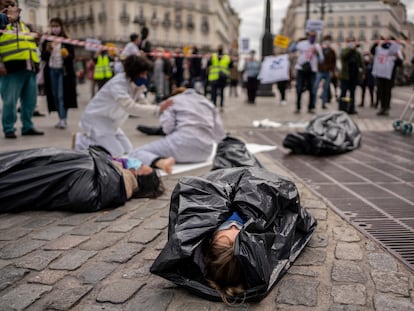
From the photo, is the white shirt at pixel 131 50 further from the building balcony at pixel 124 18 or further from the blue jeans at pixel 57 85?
the building balcony at pixel 124 18

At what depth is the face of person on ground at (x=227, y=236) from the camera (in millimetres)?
2424

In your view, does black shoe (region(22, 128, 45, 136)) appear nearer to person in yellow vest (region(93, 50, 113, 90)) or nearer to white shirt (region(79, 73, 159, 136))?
white shirt (region(79, 73, 159, 136))

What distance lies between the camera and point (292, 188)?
308 cm

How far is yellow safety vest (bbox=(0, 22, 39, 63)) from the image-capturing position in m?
6.62

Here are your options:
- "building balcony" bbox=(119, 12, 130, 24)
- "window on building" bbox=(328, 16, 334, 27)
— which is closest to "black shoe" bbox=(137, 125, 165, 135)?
"building balcony" bbox=(119, 12, 130, 24)

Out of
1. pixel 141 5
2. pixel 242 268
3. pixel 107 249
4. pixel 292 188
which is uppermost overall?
pixel 141 5

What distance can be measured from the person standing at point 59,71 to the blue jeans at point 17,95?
0.97 m

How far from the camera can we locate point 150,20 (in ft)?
260

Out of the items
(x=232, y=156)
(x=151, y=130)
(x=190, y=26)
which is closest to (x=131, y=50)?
(x=151, y=130)

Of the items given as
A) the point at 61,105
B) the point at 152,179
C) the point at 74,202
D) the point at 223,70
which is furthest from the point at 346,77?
the point at 74,202

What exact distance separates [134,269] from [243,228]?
78cm

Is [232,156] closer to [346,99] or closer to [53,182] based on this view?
[53,182]

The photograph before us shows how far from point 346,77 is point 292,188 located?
9.75 metres

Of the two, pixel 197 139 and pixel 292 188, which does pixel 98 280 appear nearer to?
pixel 292 188
